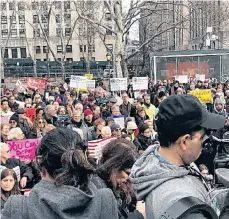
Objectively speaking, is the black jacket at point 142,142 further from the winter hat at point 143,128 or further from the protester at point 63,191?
the protester at point 63,191

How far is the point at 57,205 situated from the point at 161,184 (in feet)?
2.01

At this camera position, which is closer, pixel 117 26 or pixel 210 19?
pixel 117 26

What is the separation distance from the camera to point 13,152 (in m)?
6.47

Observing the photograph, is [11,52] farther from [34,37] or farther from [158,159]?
[158,159]

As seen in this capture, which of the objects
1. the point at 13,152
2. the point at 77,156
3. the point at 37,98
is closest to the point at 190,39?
the point at 37,98

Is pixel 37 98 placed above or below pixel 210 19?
below

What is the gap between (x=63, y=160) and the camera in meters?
2.28

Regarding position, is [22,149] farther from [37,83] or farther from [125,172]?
[37,83]

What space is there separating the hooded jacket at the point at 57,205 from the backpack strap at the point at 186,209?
2.34 feet

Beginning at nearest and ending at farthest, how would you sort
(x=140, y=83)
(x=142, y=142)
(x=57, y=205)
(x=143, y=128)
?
(x=57, y=205) → (x=142, y=142) → (x=143, y=128) → (x=140, y=83)

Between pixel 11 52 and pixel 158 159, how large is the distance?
76576 millimetres

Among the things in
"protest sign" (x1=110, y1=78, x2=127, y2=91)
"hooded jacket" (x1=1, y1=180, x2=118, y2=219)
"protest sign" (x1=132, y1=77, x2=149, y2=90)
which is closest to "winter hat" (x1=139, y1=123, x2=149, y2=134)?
"hooded jacket" (x1=1, y1=180, x2=118, y2=219)

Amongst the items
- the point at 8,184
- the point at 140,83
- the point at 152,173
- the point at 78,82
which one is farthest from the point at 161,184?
the point at 140,83

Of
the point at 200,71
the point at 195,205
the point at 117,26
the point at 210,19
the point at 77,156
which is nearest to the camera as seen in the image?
the point at 195,205
